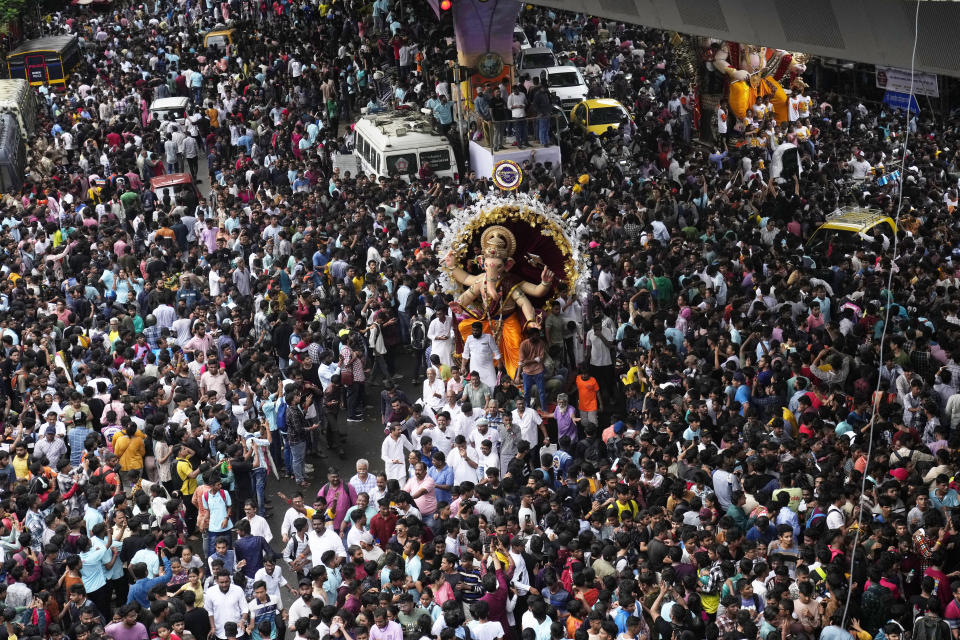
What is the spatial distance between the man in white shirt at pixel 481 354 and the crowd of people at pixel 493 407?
52mm

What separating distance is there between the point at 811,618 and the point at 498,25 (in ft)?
68.4

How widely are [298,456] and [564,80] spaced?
1709cm

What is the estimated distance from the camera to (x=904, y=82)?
30484 millimetres

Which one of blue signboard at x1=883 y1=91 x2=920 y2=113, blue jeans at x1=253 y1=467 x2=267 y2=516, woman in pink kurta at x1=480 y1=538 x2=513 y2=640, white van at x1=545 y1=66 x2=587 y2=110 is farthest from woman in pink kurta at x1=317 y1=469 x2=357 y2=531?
blue signboard at x1=883 y1=91 x2=920 y2=113

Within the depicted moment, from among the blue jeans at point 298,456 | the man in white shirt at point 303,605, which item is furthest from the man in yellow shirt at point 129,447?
the man in white shirt at point 303,605

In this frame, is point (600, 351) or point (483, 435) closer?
point (483, 435)

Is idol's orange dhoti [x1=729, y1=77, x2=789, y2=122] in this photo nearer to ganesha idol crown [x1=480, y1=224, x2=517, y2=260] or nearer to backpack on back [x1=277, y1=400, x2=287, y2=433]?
ganesha idol crown [x1=480, y1=224, x2=517, y2=260]

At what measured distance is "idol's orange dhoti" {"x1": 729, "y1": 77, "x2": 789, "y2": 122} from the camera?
27312 mm

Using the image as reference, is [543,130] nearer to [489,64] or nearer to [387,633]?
[489,64]

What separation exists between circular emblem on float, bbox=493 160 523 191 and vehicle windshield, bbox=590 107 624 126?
16.1 ft

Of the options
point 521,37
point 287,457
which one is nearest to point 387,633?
point 287,457

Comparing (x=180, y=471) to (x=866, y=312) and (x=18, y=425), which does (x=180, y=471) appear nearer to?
(x=18, y=425)

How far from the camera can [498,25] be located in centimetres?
2934

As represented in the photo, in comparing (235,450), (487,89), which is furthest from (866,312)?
(487,89)
